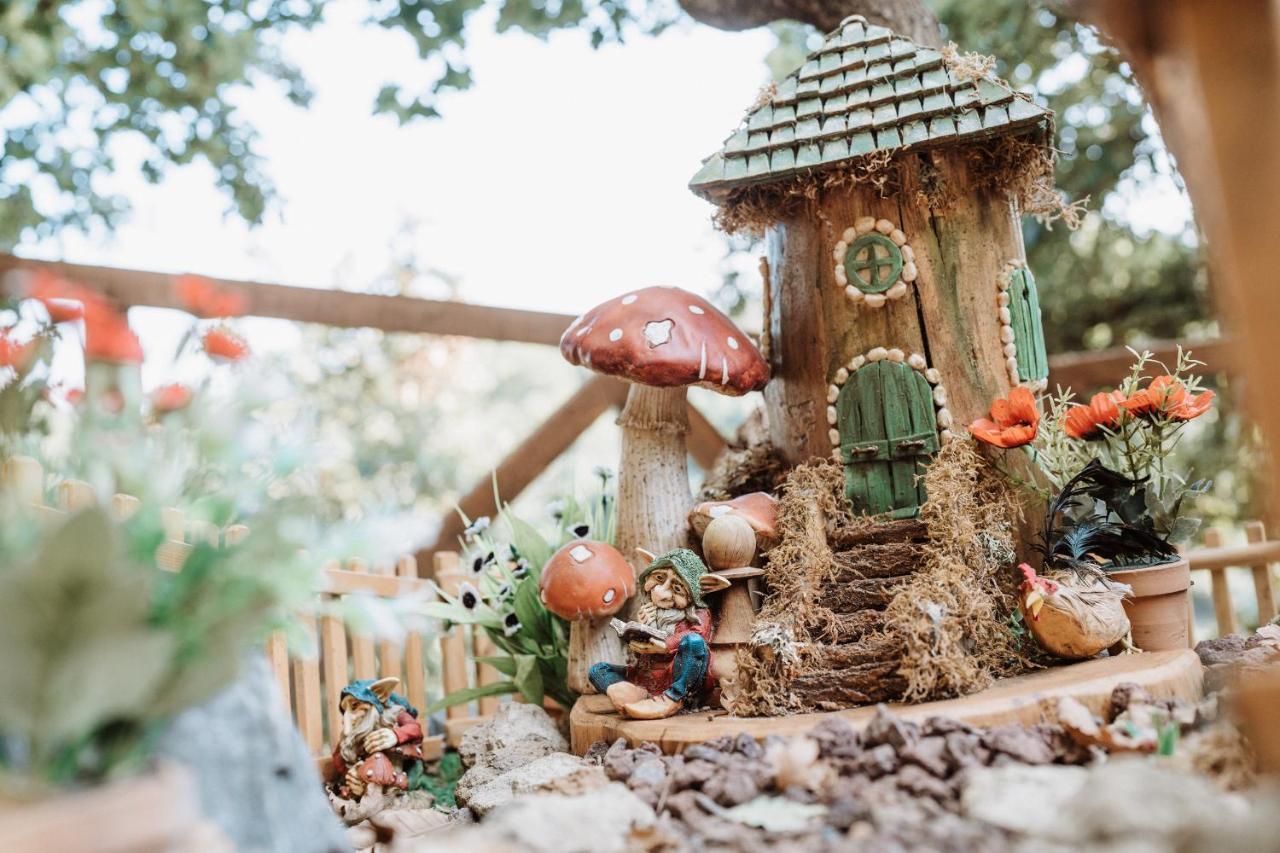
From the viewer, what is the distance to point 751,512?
11.1ft

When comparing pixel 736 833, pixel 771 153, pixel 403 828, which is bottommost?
pixel 403 828

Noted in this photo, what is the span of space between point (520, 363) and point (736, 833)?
13.6 m

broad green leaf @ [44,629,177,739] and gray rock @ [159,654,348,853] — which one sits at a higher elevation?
broad green leaf @ [44,629,177,739]

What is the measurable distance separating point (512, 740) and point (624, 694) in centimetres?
68

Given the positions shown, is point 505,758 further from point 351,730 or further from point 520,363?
point 520,363

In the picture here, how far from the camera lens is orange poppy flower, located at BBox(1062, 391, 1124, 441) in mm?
3186

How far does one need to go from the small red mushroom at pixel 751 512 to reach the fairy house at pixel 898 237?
301mm

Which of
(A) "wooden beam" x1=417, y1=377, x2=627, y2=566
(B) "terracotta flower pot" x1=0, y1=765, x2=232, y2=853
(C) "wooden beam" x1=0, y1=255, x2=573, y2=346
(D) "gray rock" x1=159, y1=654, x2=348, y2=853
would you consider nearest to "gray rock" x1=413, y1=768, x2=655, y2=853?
(D) "gray rock" x1=159, y1=654, x2=348, y2=853

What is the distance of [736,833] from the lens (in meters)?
2.05

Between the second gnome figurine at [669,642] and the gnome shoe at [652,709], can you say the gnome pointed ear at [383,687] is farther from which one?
the gnome shoe at [652,709]

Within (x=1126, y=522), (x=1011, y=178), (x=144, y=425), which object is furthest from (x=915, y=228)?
(x=144, y=425)

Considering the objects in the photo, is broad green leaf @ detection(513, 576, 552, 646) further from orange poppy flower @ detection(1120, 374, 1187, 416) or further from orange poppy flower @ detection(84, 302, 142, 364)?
orange poppy flower @ detection(1120, 374, 1187, 416)

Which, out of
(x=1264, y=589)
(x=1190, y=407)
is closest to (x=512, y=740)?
(x=1190, y=407)

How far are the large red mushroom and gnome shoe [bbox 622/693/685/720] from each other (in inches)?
23.9
